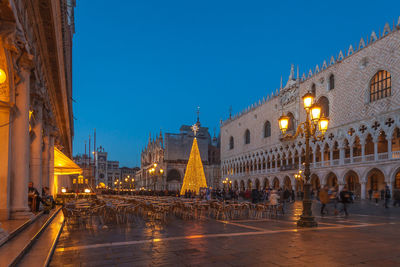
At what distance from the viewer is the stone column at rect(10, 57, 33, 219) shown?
6.64 metres

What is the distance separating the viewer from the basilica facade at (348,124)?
2445cm

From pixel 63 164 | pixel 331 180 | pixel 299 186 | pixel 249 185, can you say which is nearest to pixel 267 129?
pixel 249 185

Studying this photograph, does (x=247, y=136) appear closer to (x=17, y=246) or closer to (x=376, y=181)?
(x=376, y=181)

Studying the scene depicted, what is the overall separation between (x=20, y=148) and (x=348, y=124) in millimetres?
27397

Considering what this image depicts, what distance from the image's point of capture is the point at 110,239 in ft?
21.2

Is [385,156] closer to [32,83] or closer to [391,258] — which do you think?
[391,258]

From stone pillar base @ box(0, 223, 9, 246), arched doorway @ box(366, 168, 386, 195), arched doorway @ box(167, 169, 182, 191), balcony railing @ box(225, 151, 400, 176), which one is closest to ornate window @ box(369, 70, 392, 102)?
balcony railing @ box(225, 151, 400, 176)

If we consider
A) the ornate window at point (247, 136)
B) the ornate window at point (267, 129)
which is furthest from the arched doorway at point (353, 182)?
the ornate window at point (247, 136)

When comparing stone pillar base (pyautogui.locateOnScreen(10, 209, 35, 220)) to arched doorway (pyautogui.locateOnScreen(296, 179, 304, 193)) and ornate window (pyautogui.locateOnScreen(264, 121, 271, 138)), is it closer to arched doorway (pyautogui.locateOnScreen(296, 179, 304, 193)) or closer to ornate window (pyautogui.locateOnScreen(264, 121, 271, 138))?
arched doorway (pyautogui.locateOnScreen(296, 179, 304, 193))

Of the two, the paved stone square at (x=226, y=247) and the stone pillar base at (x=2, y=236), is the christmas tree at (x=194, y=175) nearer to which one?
the paved stone square at (x=226, y=247)

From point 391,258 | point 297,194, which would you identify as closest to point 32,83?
point 391,258

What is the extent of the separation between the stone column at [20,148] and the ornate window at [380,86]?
25.7 meters

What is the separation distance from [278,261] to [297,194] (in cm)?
3105

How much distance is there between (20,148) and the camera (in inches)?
266
